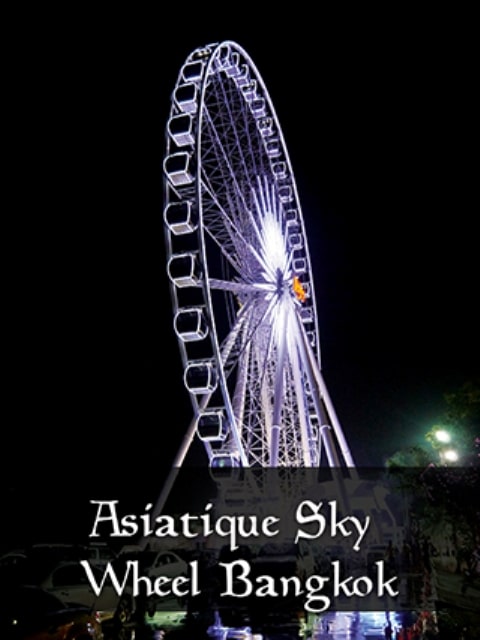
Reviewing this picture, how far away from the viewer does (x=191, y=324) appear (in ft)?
65.5

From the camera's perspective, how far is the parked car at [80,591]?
11117 millimetres

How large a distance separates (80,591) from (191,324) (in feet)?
31.2

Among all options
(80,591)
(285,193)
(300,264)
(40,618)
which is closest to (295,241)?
(300,264)

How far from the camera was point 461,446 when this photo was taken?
27.3m

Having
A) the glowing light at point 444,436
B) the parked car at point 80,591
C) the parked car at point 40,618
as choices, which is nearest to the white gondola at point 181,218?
the parked car at point 80,591

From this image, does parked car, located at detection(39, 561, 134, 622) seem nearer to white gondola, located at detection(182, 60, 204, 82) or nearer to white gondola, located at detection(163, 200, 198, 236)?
white gondola, located at detection(163, 200, 198, 236)

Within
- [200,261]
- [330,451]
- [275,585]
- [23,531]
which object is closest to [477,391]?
[330,451]

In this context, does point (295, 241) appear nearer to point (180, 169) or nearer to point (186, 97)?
point (186, 97)

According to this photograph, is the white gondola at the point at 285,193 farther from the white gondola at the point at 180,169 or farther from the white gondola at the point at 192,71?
the white gondola at the point at 180,169

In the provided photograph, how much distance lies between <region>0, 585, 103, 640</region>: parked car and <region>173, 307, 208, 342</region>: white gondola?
11786 millimetres

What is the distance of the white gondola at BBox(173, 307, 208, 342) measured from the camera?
19906mm

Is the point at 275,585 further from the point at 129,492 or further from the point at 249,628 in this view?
the point at 129,492

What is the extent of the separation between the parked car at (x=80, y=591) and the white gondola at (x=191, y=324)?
9.04 metres

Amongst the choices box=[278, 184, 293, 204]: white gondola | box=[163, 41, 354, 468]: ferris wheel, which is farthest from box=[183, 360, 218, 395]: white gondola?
box=[278, 184, 293, 204]: white gondola
